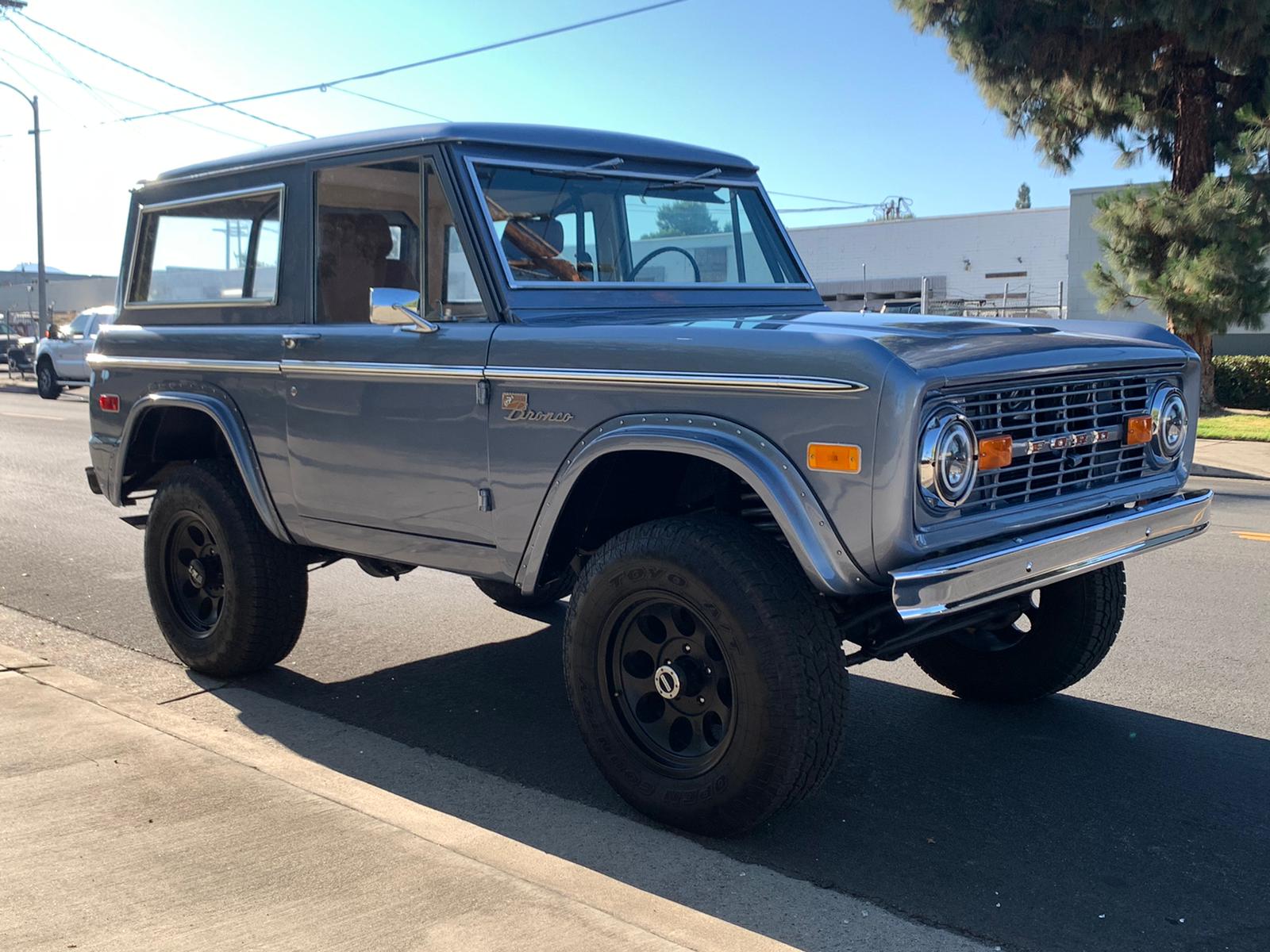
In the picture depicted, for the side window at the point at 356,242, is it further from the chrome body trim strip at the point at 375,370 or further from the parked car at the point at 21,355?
the parked car at the point at 21,355

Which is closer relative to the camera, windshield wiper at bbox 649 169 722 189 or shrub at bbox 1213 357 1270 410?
windshield wiper at bbox 649 169 722 189

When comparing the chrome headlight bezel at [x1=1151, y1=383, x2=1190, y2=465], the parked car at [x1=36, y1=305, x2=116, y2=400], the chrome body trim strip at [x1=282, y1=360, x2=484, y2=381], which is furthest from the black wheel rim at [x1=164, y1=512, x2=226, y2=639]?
the parked car at [x1=36, y1=305, x2=116, y2=400]

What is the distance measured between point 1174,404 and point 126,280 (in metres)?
4.63

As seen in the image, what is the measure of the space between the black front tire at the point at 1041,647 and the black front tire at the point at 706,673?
1.44 m

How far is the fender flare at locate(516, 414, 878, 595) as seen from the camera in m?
3.36

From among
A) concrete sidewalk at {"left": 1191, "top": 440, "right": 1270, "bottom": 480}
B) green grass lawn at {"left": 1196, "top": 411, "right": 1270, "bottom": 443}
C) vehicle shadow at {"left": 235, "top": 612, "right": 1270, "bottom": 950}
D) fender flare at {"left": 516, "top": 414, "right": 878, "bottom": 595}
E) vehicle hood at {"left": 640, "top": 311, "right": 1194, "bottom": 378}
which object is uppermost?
vehicle hood at {"left": 640, "top": 311, "right": 1194, "bottom": 378}

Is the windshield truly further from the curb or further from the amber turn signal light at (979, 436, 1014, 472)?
the curb

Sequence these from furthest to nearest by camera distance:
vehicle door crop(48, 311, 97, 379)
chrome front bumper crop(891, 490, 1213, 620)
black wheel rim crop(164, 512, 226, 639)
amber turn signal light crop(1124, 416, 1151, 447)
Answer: vehicle door crop(48, 311, 97, 379) < black wheel rim crop(164, 512, 226, 639) < amber turn signal light crop(1124, 416, 1151, 447) < chrome front bumper crop(891, 490, 1213, 620)

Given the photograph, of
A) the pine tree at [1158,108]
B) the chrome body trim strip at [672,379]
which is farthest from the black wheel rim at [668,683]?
the pine tree at [1158,108]

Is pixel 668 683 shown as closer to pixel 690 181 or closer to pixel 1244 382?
pixel 690 181

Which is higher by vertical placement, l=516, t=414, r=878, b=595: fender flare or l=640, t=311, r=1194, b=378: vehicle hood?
l=640, t=311, r=1194, b=378: vehicle hood

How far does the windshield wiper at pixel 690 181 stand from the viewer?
5000mm

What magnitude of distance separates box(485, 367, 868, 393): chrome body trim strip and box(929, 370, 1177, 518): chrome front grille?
291 mm

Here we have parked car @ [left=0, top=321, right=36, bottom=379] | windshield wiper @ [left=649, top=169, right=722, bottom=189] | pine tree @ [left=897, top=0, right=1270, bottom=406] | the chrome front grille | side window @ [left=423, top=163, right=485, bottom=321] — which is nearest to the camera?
the chrome front grille
